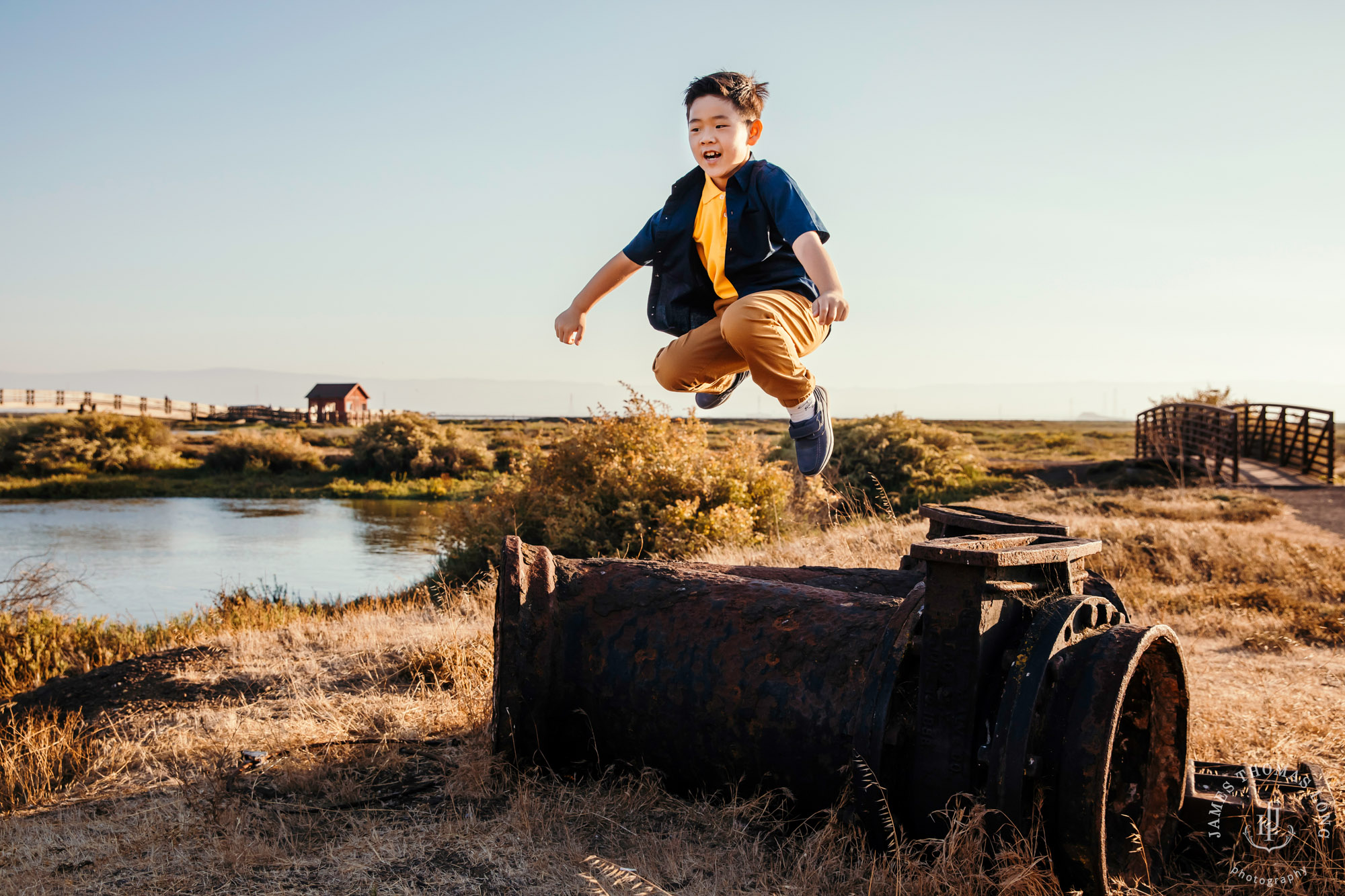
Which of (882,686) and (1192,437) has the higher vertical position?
(1192,437)

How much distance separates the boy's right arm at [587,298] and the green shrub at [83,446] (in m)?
33.6

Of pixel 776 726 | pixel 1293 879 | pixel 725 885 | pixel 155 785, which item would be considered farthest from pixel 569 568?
pixel 1293 879

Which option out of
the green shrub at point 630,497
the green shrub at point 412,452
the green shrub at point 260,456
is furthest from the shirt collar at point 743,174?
the green shrub at point 260,456

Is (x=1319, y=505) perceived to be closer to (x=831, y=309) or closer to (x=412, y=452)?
(x=831, y=309)

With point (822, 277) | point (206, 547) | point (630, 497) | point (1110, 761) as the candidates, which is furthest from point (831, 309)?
point (206, 547)

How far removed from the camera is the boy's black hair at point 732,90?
2814 millimetres

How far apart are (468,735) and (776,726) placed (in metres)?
1.81

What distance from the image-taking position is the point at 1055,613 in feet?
8.45

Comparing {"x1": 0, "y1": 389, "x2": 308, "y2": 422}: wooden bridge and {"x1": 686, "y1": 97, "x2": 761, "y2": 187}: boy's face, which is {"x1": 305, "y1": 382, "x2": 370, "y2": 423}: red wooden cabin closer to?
{"x1": 0, "y1": 389, "x2": 308, "y2": 422}: wooden bridge

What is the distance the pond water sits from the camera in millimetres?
13492

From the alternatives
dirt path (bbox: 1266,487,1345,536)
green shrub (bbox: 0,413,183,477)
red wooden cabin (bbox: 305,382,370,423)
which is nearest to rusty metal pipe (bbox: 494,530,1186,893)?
dirt path (bbox: 1266,487,1345,536)

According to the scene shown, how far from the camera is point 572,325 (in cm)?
330

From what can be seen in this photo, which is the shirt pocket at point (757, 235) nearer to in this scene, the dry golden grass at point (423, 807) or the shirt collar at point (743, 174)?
the shirt collar at point (743, 174)

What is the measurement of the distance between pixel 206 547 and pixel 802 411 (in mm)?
17965
